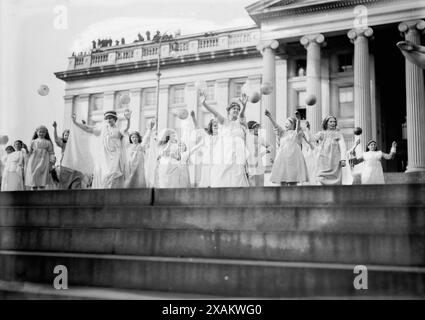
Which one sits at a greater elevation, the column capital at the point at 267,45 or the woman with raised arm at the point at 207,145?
the column capital at the point at 267,45

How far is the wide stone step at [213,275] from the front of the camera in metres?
5.57

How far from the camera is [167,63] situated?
40031 millimetres

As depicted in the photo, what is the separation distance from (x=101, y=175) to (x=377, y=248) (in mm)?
6487

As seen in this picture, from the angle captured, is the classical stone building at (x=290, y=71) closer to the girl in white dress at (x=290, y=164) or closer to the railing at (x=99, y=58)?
the railing at (x=99, y=58)

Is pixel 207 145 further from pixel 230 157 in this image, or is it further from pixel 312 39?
pixel 312 39

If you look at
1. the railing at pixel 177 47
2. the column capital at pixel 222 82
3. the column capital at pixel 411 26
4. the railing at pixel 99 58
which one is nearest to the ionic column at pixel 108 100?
the railing at pixel 177 47

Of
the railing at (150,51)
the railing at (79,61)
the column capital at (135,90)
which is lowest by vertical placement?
the column capital at (135,90)

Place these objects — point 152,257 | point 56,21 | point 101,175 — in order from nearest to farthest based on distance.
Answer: point 152,257 < point 56,21 < point 101,175

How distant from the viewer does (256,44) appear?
124 feet

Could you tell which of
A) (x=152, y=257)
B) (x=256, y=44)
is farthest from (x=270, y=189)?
(x=256, y=44)

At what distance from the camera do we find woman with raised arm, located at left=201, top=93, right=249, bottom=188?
9711 millimetres

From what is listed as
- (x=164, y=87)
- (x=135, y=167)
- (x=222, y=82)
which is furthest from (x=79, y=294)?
(x=164, y=87)

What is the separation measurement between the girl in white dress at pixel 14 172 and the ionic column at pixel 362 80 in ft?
78.4
